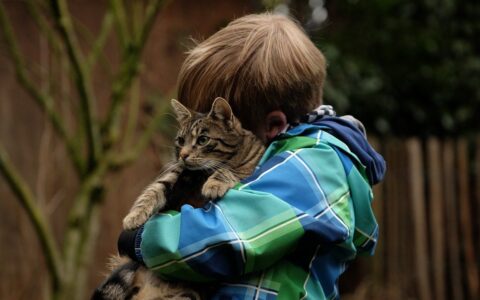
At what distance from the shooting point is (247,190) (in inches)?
74.2

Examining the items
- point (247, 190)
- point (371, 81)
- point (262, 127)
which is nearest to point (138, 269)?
point (247, 190)

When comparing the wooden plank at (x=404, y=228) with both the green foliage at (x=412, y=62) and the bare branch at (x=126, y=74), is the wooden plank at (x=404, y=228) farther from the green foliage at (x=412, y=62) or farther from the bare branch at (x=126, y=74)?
the bare branch at (x=126, y=74)

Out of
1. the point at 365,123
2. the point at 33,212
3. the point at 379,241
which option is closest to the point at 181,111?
the point at 33,212

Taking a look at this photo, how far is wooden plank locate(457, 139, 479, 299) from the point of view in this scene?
6.37 m

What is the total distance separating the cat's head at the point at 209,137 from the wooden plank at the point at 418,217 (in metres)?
4.39

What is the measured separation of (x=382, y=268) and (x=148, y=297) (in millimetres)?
4840

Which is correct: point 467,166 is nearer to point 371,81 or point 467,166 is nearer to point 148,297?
point 371,81

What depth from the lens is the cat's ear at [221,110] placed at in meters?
2.18

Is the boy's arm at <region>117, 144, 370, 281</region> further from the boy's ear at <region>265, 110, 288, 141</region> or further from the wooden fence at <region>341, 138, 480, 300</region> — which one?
the wooden fence at <region>341, 138, 480, 300</region>

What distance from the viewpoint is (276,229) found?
182 cm

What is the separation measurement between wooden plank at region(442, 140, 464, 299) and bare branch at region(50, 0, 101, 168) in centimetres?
357

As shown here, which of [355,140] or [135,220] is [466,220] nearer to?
[355,140]

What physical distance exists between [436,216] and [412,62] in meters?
1.77

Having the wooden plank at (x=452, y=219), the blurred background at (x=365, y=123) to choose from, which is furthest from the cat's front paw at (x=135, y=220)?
the wooden plank at (x=452, y=219)
